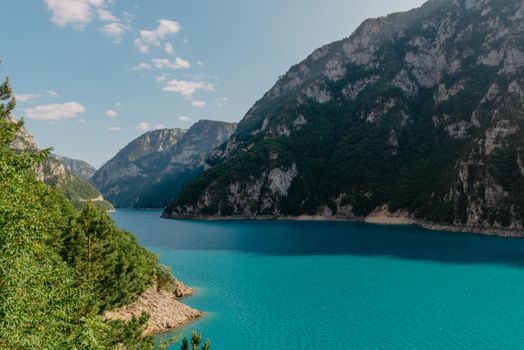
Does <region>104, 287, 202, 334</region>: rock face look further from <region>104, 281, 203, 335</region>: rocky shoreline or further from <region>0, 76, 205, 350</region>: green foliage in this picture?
<region>0, 76, 205, 350</region>: green foliage

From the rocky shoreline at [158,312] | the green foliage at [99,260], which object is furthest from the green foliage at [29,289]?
the rocky shoreline at [158,312]

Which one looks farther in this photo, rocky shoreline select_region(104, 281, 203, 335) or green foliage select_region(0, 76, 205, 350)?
rocky shoreline select_region(104, 281, 203, 335)

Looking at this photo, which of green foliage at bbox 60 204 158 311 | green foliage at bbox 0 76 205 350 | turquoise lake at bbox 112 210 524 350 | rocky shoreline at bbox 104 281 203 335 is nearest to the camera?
green foliage at bbox 0 76 205 350

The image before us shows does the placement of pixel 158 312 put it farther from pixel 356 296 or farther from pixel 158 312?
pixel 356 296

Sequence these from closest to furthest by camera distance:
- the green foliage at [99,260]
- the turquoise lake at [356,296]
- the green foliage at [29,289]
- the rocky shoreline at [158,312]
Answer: the green foliage at [29,289]
the green foliage at [99,260]
the rocky shoreline at [158,312]
the turquoise lake at [356,296]

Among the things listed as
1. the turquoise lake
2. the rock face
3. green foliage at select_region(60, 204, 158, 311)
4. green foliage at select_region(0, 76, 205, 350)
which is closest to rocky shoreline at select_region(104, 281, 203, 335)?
the rock face

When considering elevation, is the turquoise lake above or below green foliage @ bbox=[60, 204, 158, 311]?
below

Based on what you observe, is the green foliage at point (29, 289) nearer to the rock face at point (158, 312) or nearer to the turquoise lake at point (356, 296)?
the rock face at point (158, 312)
